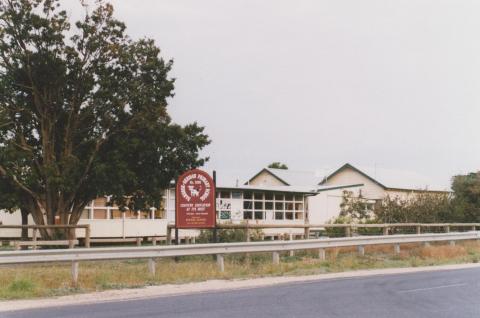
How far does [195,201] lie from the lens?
21.9m

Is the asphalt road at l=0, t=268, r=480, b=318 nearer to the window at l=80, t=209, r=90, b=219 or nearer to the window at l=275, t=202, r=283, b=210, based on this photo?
the window at l=80, t=209, r=90, b=219

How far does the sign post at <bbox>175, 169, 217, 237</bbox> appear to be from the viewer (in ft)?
71.1

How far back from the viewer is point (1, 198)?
98.6 ft

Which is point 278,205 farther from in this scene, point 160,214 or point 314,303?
point 314,303

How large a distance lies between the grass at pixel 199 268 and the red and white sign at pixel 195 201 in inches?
53.8

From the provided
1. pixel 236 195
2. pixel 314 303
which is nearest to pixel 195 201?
Answer: pixel 314 303

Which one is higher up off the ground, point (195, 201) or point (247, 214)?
point (195, 201)

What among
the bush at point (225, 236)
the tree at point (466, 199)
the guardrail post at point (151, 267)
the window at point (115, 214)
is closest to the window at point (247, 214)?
the window at point (115, 214)

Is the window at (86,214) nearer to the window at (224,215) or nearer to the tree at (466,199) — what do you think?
the window at (224,215)

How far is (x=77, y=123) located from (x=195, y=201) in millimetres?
11498

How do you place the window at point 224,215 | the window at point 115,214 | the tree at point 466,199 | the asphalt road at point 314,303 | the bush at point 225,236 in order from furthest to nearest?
the window at point 224,215 < the tree at point 466,199 < the window at point 115,214 < the bush at point 225,236 < the asphalt road at point 314,303

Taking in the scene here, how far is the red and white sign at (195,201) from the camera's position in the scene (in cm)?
2167

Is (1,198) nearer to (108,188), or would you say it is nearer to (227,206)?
(108,188)

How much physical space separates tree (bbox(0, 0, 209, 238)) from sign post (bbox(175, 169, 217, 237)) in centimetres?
821
